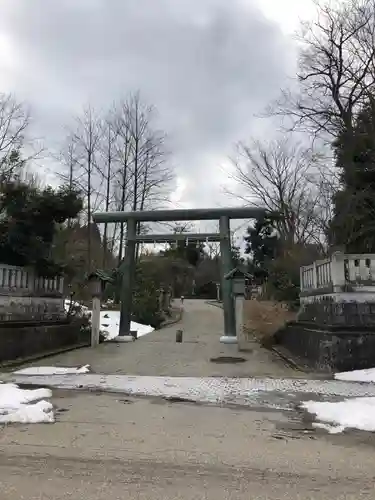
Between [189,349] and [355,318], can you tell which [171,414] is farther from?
[189,349]

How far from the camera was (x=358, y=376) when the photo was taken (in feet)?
36.0

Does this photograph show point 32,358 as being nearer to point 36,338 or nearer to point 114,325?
point 36,338

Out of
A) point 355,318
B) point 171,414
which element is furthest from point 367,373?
point 171,414

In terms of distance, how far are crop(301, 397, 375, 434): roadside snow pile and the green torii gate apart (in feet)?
40.2

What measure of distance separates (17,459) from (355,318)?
8.48 m

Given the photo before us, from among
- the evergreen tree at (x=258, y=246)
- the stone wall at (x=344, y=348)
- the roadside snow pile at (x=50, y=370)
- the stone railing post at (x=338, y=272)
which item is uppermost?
the evergreen tree at (x=258, y=246)

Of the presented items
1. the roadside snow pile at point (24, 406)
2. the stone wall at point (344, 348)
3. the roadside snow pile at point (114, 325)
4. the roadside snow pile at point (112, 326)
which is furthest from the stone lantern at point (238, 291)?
the roadside snow pile at point (24, 406)

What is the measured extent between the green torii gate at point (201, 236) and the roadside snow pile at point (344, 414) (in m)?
12.3

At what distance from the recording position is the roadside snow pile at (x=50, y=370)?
11648 millimetres

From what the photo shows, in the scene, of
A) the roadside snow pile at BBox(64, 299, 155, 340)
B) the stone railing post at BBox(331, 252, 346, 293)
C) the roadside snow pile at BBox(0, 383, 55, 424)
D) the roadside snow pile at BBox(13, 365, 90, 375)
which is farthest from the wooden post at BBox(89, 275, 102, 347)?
the roadside snow pile at BBox(0, 383, 55, 424)

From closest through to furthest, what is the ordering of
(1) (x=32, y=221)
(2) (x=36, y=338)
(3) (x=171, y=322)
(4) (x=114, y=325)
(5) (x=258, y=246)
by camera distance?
(2) (x=36, y=338) < (1) (x=32, y=221) < (4) (x=114, y=325) < (3) (x=171, y=322) < (5) (x=258, y=246)

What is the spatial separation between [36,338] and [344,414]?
10055 mm

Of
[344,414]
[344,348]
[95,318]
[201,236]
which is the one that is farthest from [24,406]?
[201,236]

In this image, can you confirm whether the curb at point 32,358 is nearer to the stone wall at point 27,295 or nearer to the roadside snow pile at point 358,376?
the stone wall at point 27,295
